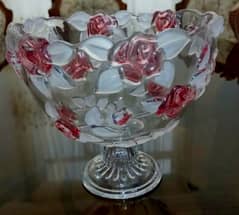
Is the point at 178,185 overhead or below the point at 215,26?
below

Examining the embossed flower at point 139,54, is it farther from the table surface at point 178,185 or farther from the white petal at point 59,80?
the table surface at point 178,185

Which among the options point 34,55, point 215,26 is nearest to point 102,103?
point 34,55

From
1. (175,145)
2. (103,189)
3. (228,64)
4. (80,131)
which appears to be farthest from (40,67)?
(228,64)

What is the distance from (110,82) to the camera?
82 cm

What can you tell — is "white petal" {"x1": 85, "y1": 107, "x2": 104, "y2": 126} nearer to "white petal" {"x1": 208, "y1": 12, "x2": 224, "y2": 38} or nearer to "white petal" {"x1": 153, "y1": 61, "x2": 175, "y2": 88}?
"white petal" {"x1": 153, "y1": 61, "x2": 175, "y2": 88}

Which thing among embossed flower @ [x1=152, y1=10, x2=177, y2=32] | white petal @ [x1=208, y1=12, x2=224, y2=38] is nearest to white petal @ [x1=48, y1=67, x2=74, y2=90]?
white petal @ [x1=208, y1=12, x2=224, y2=38]

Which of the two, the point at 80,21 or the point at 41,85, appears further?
the point at 80,21

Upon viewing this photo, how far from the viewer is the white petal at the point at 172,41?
0.79 metres

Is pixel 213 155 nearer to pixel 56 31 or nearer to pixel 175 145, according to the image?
pixel 175 145

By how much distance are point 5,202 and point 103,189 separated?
0.17 m

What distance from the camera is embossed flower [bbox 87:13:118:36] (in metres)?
1.18

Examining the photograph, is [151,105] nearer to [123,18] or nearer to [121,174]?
[121,174]

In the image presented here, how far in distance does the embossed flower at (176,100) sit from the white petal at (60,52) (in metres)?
0.17

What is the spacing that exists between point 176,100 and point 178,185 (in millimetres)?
160
